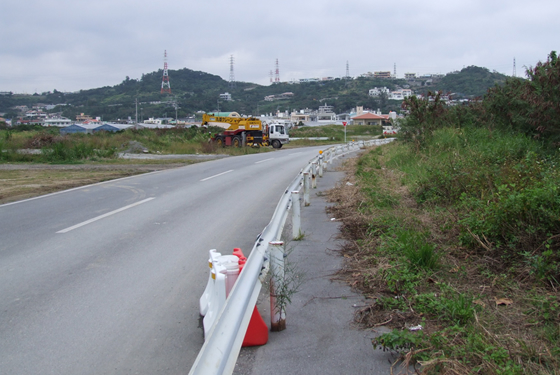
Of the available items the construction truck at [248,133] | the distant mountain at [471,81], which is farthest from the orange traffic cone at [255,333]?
the distant mountain at [471,81]

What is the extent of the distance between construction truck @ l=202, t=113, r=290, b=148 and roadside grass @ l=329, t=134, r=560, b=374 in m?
34.2

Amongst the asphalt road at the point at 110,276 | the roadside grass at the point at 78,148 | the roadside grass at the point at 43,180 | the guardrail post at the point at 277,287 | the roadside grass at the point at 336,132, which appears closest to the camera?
the asphalt road at the point at 110,276

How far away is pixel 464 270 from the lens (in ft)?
18.5

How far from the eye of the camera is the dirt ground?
14344 millimetres

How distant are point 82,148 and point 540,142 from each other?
22234 mm

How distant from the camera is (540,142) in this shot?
13.0 metres

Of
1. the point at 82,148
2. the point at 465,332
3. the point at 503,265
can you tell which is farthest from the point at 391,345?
the point at 82,148

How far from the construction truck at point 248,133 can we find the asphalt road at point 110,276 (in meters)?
30.6

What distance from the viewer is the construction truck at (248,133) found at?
43.5 metres

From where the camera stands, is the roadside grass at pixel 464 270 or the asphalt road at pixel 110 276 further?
the asphalt road at pixel 110 276

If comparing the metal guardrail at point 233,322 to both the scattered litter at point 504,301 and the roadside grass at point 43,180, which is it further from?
the roadside grass at point 43,180

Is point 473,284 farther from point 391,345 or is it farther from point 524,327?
point 391,345

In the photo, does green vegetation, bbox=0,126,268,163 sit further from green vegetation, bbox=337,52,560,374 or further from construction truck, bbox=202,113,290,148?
green vegetation, bbox=337,52,560,374

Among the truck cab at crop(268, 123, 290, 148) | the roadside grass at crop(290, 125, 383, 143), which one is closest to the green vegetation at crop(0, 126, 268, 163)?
the truck cab at crop(268, 123, 290, 148)
